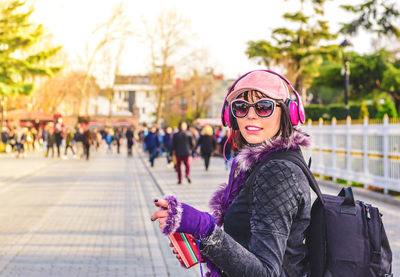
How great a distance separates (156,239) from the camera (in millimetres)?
8227

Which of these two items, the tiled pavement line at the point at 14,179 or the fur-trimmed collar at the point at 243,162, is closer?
the fur-trimmed collar at the point at 243,162

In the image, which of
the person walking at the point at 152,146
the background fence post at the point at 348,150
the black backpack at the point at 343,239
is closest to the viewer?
the black backpack at the point at 343,239

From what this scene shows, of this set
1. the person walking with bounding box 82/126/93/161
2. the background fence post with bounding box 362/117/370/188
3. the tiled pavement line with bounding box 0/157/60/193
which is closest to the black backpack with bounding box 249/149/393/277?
the background fence post with bounding box 362/117/370/188

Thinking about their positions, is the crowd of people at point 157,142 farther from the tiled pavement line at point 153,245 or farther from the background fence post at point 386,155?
the background fence post at point 386,155

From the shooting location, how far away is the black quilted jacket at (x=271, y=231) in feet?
5.41

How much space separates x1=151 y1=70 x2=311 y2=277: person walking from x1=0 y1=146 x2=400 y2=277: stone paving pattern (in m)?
4.35

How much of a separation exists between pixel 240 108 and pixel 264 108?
100mm

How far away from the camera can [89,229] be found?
352 inches

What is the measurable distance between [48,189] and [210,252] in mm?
14366

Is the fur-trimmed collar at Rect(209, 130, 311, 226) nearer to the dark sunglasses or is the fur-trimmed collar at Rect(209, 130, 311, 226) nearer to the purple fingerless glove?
the dark sunglasses

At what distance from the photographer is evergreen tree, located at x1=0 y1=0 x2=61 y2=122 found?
81.3 ft

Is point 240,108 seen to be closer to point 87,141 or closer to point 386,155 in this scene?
point 386,155

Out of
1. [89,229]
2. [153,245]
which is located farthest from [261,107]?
[89,229]

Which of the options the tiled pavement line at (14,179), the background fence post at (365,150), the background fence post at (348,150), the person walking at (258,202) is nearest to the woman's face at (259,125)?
the person walking at (258,202)
